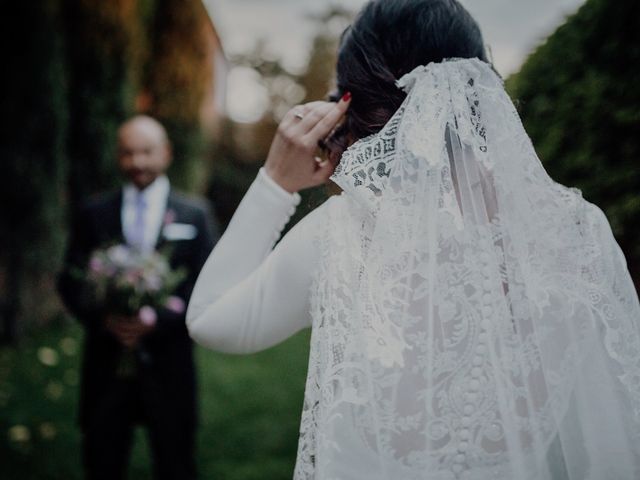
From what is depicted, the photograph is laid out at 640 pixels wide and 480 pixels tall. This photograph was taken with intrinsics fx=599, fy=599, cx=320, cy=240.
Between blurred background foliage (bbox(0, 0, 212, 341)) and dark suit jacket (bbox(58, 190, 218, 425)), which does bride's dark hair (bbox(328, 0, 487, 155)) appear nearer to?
dark suit jacket (bbox(58, 190, 218, 425))

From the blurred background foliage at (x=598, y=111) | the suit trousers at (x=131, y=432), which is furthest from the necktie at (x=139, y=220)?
the blurred background foliage at (x=598, y=111)

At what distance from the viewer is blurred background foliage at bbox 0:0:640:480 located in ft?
7.22

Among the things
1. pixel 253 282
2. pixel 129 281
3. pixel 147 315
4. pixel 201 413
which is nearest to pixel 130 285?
pixel 129 281

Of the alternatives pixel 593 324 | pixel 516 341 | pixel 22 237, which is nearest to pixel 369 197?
pixel 516 341

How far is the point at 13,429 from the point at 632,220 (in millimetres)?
5123

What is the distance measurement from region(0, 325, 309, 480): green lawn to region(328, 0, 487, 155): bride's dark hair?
3826 mm

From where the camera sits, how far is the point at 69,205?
8.59 meters

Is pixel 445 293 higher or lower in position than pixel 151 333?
lower

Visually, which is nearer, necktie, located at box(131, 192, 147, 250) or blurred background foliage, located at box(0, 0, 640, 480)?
blurred background foliage, located at box(0, 0, 640, 480)

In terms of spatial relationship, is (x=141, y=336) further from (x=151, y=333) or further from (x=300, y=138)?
(x=300, y=138)

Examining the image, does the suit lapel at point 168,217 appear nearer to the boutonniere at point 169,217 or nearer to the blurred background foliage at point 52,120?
the boutonniere at point 169,217

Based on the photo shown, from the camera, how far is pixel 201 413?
595 cm

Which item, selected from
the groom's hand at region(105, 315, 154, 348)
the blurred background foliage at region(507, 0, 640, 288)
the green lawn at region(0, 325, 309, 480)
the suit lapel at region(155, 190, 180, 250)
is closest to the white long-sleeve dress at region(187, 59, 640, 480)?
the blurred background foliage at region(507, 0, 640, 288)

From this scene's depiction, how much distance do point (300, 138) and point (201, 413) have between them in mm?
5068
